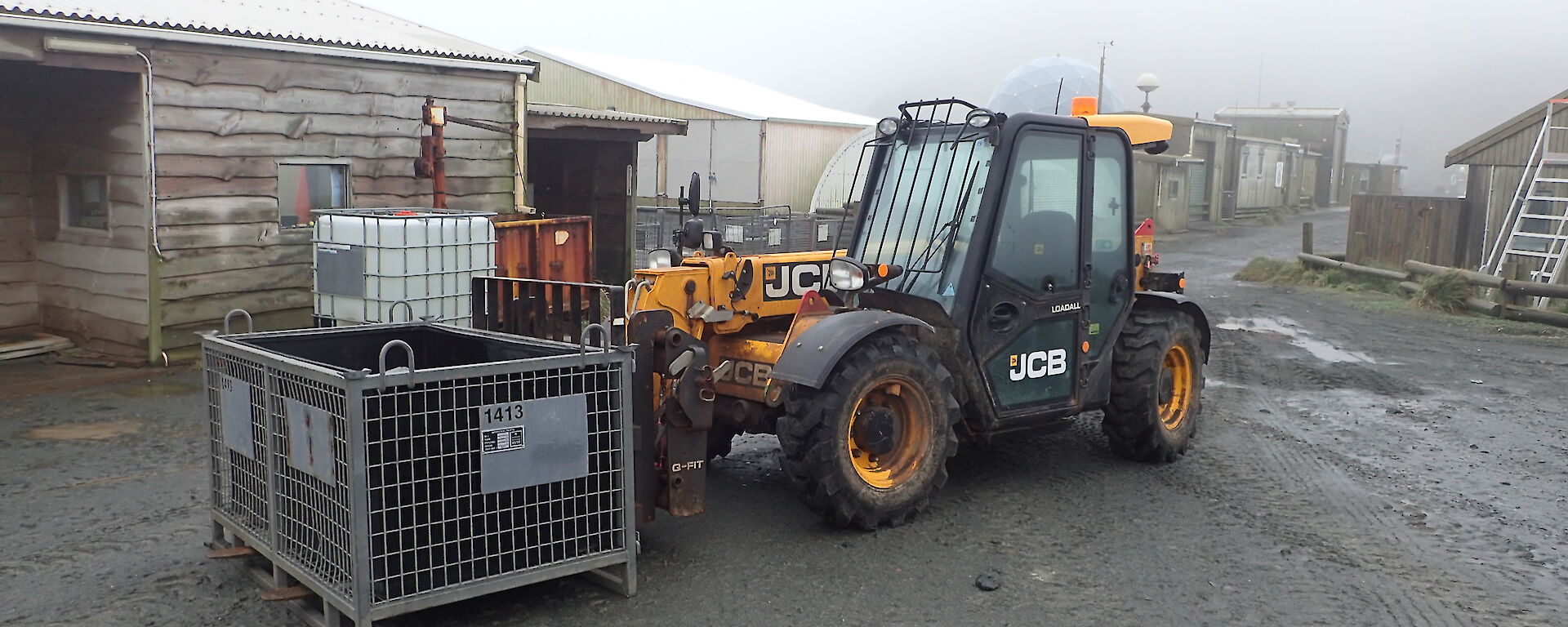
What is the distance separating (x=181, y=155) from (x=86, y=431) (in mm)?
3413

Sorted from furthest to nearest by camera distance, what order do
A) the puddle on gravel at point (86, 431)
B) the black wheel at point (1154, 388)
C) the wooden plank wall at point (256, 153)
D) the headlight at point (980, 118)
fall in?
1. the wooden plank wall at point (256, 153)
2. the puddle on gravel at point (86, 431)
3. the black wheel at point (1154, 388)
4. the headlight at point (980, 118)

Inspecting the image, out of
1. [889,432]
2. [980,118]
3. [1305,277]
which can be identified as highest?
[980,118]

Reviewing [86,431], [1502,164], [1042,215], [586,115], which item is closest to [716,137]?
[586,115]

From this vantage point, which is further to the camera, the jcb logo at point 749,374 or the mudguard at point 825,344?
the jcb logo at point 749,374

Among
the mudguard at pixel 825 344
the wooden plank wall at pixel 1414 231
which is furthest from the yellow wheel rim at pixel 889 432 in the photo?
the wooden plank wall at pixel 1414 231

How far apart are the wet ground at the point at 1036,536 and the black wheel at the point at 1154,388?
0.21 metres

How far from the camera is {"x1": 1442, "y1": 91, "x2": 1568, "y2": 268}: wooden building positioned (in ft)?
59.2

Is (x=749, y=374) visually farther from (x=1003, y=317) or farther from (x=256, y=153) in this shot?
(x=256, y=153)

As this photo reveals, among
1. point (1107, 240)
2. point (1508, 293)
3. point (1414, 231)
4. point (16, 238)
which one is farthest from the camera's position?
point (1414, 231)

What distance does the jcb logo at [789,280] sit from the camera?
688 centimetres

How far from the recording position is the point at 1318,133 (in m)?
52.6

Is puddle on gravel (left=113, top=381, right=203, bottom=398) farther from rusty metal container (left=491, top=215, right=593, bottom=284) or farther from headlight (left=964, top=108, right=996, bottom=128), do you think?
headlight (left=964, top=108, right=996, bottom=128)

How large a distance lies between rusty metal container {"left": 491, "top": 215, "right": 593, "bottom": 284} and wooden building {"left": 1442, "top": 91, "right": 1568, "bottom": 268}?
564 inches

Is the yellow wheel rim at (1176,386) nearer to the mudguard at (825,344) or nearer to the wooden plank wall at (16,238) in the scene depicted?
the mudguard at (825,344)
